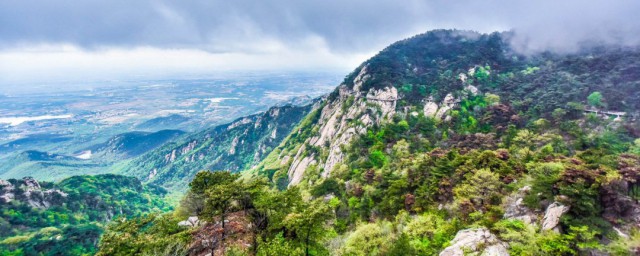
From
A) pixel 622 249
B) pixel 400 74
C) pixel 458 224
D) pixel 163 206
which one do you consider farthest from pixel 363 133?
pixel 163 206

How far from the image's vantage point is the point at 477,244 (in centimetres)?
3031

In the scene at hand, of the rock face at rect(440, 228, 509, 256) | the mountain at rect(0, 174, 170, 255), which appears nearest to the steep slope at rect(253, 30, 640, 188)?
the rock face at rect(440, 228, 509, 256)

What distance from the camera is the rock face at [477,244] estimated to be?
29.5 metres

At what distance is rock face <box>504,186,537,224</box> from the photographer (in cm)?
3384

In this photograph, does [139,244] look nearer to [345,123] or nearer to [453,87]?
[345,123]

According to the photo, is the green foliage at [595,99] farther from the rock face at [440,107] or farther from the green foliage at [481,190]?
the green foliage at [481,190]

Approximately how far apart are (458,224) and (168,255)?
1310 inches

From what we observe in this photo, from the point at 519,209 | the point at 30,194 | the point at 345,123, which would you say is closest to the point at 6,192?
the point at 30,194

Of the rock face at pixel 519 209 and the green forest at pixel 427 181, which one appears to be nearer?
the green forest at pixel 427 181

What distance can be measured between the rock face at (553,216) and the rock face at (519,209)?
1.44 m

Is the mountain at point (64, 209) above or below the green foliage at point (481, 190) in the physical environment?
below

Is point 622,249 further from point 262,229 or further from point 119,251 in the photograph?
point 119,251

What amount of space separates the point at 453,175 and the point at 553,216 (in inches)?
652

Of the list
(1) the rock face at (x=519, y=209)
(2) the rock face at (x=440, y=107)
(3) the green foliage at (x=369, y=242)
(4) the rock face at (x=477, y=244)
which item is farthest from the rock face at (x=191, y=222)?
(2) the rock face at (x=440, y=107)
